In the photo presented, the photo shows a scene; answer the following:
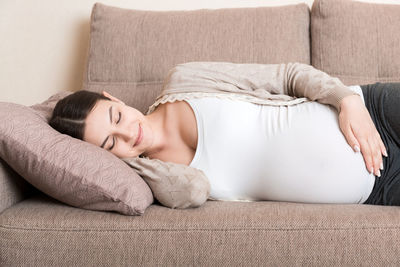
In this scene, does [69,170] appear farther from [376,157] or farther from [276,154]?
[376,157]

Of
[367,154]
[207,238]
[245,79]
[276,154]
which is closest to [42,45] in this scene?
[245,79]

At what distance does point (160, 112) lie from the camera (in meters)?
1.55

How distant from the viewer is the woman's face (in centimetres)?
136

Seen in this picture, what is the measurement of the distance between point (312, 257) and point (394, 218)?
0.77 ft

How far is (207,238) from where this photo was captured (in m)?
1.09

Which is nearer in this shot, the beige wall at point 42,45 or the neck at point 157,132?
the neck at point 157,132

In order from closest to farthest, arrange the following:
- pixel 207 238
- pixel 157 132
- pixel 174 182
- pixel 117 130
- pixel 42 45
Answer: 1. pixel 207 238
2. pixel 174 182
3. pixel 117 130
4. pixel 157 132
5. pixel 42 45

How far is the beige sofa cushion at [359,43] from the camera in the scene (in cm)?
172

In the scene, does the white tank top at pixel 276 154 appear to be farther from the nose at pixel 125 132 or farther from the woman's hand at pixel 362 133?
the nose at pixel 125 132

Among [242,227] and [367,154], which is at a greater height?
[367,154]

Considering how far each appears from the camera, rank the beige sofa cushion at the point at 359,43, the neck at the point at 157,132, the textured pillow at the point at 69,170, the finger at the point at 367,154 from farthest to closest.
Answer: the beige sofa cushion at the point at 359,43 < the neck at the point at 157,132 < the finger at the point at 367,154 < the textured pillow at the point at 69,170

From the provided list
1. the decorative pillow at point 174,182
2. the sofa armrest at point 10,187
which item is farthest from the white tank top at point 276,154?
the sofa armrest at point 10,187

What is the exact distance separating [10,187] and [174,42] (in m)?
0.91

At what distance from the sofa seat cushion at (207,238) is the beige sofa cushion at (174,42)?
31.3 inches
